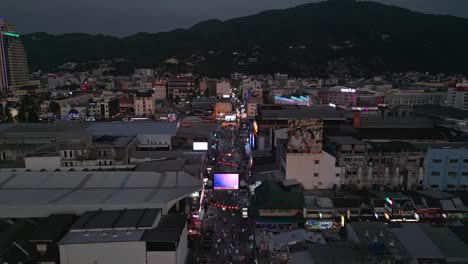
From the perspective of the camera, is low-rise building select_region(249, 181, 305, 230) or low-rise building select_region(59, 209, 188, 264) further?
low-rise building select_region(249, 181, 305, 230)

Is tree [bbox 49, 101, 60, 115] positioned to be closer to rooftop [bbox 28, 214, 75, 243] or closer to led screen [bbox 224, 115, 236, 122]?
led screen [bbox 224, 115, 236, 122]

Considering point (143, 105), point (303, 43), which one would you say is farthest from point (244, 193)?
point (303, 43)

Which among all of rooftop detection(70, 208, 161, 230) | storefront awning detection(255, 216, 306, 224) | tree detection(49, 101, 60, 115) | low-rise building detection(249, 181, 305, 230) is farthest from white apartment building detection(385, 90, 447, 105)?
rooftop detection(70, 208, 161, 230)

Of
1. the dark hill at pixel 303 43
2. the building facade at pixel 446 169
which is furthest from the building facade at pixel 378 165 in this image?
the dark hill at pixel 303 43

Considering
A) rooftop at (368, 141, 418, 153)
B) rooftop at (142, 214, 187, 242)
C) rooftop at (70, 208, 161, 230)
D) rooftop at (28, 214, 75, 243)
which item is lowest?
rooftop at (28, 214, 75, 243)

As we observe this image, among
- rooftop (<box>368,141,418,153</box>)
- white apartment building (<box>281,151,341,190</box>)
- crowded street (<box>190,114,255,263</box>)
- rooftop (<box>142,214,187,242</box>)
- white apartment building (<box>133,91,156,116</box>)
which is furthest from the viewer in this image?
white apartment building (<box>133,91,156,116</box>)

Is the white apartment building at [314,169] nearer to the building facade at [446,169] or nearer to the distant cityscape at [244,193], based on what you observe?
the distant cityscape at [244,193]

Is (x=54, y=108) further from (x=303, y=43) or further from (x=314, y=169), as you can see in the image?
(x=303, y=43)

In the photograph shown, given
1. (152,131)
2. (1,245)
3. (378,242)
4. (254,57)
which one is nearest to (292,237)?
(378,242)

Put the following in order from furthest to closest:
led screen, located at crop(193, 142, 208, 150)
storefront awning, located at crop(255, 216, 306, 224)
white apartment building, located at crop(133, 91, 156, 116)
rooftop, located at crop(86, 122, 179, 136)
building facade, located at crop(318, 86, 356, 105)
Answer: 1. building facade, located at crop(318, 86, 356, 105)
2. white apartment building, located at crop(133, 91, 156, 116)
3. rooftop, located at crop(86, 122, 179, 136)
4. led screen, located at crop(193, 142, 208, 150)
5. storefront awning, located at crop(255, 216, 306, 224)
